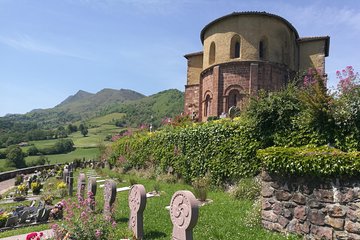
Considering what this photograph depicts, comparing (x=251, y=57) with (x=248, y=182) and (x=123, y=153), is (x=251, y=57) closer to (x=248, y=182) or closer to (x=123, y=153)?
(x=123, y=153)

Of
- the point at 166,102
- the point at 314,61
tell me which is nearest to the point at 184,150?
the point at 314,61

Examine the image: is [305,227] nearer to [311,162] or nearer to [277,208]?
[277,208]

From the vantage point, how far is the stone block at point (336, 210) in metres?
5.72

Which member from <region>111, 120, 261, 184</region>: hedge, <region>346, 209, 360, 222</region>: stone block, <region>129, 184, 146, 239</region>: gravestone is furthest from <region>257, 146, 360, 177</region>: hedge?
<region>111, 120, 261, 184</region>: hedge

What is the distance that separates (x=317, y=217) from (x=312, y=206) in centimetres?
22

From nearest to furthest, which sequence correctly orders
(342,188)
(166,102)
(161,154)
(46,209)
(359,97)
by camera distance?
(342,188) → (359,97) → (46,209) → (161,154) → (166,102)

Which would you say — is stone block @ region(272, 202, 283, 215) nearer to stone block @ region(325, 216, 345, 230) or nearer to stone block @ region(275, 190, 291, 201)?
stone block @ region(275, 190, 291, 201)

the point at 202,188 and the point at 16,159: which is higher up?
the point at 202,188

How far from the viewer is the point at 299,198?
254 inches

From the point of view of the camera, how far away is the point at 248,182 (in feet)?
33.6

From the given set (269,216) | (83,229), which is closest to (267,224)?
(269,216)

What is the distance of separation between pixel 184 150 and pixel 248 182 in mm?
5028

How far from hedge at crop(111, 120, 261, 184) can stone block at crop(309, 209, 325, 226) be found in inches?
177

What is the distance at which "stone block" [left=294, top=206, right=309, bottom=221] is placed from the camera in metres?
6.30
